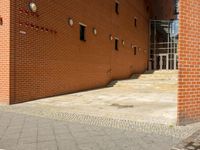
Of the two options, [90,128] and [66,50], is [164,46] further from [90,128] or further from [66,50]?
[90,128]

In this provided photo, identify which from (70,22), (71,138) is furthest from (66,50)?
(71,138)

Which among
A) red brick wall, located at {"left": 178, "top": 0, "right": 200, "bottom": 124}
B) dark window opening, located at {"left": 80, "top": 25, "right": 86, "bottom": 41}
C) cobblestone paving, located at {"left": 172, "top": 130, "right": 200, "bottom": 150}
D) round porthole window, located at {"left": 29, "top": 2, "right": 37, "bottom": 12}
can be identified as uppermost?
round porthole window, located at {"left": 29, "top": 2, "right": 37, "bottom": 12}

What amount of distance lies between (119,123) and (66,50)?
318 inches

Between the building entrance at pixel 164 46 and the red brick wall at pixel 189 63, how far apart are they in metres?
24.4

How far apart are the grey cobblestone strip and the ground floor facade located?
546 millimetres

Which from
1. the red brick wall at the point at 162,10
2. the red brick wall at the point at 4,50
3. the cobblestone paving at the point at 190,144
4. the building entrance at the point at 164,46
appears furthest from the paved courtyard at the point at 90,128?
the red brick wall at the point at 162,10

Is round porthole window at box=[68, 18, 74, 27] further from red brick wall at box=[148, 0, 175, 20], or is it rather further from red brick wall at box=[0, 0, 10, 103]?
red brick wall at box=[148, 0, 175, 20]

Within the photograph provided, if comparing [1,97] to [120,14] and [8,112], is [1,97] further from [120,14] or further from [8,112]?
[120,14]

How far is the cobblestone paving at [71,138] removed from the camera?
5262mm

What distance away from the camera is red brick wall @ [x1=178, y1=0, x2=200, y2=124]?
718 cm

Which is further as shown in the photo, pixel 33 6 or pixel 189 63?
pixel 33 6

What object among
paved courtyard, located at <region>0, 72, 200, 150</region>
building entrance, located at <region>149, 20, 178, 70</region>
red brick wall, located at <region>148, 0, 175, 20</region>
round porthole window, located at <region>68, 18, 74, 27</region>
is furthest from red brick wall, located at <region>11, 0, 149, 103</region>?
red brick wall, located at <region>148, 0, 175, 20</region>

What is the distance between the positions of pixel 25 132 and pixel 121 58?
17.5m

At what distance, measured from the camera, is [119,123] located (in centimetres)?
744
